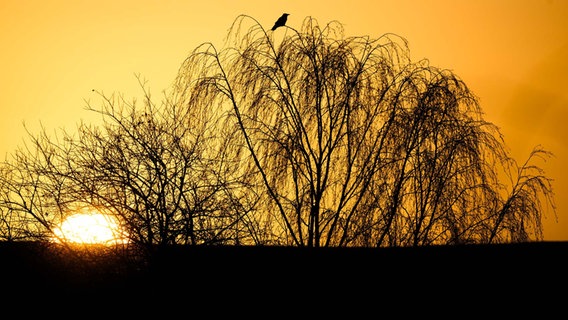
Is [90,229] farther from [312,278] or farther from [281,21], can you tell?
[281,21]

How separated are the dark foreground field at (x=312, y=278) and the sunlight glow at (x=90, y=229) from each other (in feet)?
0.56

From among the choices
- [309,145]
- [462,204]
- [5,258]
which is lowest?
[5,258]

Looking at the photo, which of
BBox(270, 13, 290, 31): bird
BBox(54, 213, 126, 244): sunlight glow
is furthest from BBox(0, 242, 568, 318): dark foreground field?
BBox(270, 13, 290, 31): bird

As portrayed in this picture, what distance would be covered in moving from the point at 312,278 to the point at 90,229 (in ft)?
9.44

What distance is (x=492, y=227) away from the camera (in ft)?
39.4

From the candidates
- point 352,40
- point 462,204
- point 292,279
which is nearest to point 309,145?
point 352,40

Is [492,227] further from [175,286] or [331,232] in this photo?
[175,286]

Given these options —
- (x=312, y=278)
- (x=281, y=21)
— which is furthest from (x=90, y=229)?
(x=281, y=21)

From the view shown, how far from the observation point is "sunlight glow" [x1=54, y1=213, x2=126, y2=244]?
369 inches

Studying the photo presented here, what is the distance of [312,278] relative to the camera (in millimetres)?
8742

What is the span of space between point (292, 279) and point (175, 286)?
52.4 inches

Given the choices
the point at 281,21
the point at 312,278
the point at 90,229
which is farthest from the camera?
the point at 281,21

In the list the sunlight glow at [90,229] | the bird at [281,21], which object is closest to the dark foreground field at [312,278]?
the sunlight glow at [90,229]

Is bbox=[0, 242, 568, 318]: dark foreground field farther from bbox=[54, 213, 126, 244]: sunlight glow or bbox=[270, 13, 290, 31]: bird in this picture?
bbox=[270, 13, 290, 31]: bird
